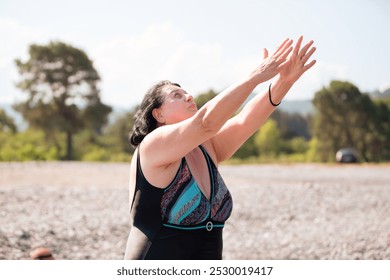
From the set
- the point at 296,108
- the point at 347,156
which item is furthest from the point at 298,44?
the point at 296,108

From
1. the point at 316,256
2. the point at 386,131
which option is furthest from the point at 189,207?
the point at 386,131

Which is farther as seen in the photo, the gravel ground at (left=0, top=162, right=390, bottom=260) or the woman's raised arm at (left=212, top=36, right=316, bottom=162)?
the gravel ground at (left=0, top=162, right=390, bottom=260)

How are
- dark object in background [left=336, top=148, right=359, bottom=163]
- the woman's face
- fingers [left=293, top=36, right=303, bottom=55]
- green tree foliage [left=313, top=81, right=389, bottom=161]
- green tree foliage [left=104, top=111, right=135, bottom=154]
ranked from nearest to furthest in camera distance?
the woman's face
fingers [left=293, top=36, right=303, bottom=55]
dark object in background [left=336, top=148, right=359, bottom=163]
green tree foliage [left=313, top=81, right=389, bottom=161]
green tree foliage [left=104, top=111, right=135, bottom=154]

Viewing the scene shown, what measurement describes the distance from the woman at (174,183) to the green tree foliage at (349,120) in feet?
86.5

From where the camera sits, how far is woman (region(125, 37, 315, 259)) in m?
1.91

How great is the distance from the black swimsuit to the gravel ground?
4270mm

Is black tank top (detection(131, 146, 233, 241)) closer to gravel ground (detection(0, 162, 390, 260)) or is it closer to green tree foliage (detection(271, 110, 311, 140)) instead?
gravel ground (detection(0, 162, 390, 260))

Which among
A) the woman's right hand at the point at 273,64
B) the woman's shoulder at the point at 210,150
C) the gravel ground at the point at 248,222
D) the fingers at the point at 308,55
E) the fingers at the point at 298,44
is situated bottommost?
the gravel ground at the point at 248,222

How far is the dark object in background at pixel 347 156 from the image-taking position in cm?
2561

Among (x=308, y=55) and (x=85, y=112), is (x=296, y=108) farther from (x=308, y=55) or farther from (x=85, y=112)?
(x=308, y=55)

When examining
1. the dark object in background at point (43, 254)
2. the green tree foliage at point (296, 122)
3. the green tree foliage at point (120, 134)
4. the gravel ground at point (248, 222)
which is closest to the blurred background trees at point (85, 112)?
the green tree foliage at point (120, 134)

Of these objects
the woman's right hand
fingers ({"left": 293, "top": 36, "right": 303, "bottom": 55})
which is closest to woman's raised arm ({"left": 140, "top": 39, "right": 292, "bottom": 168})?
the woman's right hand

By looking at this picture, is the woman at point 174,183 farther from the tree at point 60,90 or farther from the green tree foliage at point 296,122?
the green tree foliage at point 296,122

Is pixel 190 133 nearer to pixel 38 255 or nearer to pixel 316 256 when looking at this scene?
pixel 38 255
